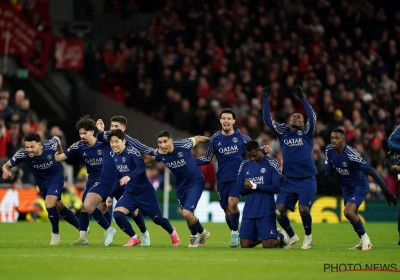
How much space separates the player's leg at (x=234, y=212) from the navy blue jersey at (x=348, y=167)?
162cm

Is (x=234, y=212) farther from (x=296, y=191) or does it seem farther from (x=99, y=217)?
(x=99, y=217)

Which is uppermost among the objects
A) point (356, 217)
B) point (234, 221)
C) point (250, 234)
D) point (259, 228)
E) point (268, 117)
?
point (268, 117)

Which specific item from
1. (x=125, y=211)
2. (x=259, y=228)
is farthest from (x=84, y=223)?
(x=259, y=228)

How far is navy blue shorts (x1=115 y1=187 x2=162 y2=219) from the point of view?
16.6 metres

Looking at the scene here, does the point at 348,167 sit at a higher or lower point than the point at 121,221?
higher

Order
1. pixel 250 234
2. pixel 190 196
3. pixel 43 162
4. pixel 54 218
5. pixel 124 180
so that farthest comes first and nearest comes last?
pixel 43 162 → pixel 54 218 → pixel 190 196 → pixel 250 234 → pixel 124 180

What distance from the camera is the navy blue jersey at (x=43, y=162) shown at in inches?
671

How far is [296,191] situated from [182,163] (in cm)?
192

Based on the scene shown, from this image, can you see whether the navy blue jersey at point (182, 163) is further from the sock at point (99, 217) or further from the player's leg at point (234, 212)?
the sock at point (99, 217)

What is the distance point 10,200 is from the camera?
25359 mm

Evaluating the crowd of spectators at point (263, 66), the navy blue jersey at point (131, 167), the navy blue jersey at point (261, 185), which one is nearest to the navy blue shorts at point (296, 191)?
the navy blue jersey at point (261, 185)

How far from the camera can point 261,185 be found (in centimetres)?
1627

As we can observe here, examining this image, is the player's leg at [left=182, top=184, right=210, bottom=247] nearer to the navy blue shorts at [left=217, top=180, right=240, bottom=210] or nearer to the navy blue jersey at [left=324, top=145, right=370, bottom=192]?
the navy blue shorts at [left=217, top=180, right=240, bottom=210]

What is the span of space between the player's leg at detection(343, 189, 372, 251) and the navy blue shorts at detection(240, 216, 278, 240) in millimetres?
1219
